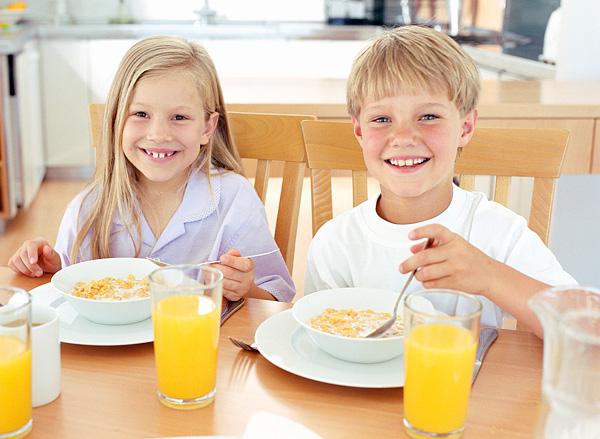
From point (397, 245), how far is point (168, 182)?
511 mm

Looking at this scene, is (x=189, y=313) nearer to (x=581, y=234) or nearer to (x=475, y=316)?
(x=475, y=316)

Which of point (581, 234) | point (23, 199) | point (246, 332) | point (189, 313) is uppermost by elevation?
point (189, 313)

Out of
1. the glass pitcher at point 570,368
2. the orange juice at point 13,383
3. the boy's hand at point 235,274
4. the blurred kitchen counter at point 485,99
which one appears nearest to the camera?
the glass pitcher at point 570,368

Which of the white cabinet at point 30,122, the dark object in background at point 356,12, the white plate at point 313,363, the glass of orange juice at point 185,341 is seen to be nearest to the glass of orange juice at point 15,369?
the glass of orange juice at point 185,341

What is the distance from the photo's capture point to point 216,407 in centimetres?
83

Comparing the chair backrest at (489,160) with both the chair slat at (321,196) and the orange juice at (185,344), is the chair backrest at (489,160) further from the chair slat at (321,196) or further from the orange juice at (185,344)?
the orange juice at (185,344)

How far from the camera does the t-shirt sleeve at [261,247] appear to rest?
145cm

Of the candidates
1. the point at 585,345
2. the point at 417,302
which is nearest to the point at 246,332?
the point at 417,302

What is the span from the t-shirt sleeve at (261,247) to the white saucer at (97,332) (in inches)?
16.9

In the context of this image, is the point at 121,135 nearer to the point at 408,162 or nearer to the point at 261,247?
the point at 261,247

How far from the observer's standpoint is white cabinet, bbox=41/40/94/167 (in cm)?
450

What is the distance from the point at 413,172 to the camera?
1.25m

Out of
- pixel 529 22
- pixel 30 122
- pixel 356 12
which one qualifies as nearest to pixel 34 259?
pixel 30 122

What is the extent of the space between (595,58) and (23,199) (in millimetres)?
2667
